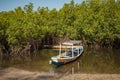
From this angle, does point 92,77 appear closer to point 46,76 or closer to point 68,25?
point 46,76

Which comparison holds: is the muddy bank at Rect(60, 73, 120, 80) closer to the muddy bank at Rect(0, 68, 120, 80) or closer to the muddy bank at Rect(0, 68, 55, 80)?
the muddy bank at Rect(0, 68, 120, 80)

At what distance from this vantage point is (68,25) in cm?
5131

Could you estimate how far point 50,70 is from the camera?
90.8 ft

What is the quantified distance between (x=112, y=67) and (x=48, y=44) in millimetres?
26084

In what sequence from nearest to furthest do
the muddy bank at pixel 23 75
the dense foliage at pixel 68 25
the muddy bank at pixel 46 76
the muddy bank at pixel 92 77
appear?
the muddy bank at pixel 92 77 < the muddy bank at pixel 46 76 < the muddy bank at pixel 23 75 < the dense foliage at pixel 68 25

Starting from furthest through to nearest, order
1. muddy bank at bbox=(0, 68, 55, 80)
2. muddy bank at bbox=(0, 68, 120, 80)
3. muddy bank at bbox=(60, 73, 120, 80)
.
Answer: muddy bank at bbox=(0, 68, 55, 80) < muddy bank at bbox=(0, 68, 120, 80) < muddy bank at bbox=(60, 73, 120, 80)

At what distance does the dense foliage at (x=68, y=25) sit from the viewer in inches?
1601

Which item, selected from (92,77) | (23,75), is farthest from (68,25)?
(92,77)

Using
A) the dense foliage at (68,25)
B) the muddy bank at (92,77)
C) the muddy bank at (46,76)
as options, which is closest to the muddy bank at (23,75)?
the muddy bank at (46,76)

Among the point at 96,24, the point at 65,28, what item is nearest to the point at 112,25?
the point at 96,24

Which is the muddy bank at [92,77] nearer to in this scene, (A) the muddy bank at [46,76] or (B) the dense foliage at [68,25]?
(A) the muddy bank at [46,76]

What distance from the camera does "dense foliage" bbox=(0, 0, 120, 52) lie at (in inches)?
1601

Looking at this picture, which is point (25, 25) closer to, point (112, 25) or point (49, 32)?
point (49, 32)

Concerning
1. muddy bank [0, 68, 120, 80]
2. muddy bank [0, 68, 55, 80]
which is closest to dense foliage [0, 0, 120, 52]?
muddy bank [0, 68, 55, 80]
